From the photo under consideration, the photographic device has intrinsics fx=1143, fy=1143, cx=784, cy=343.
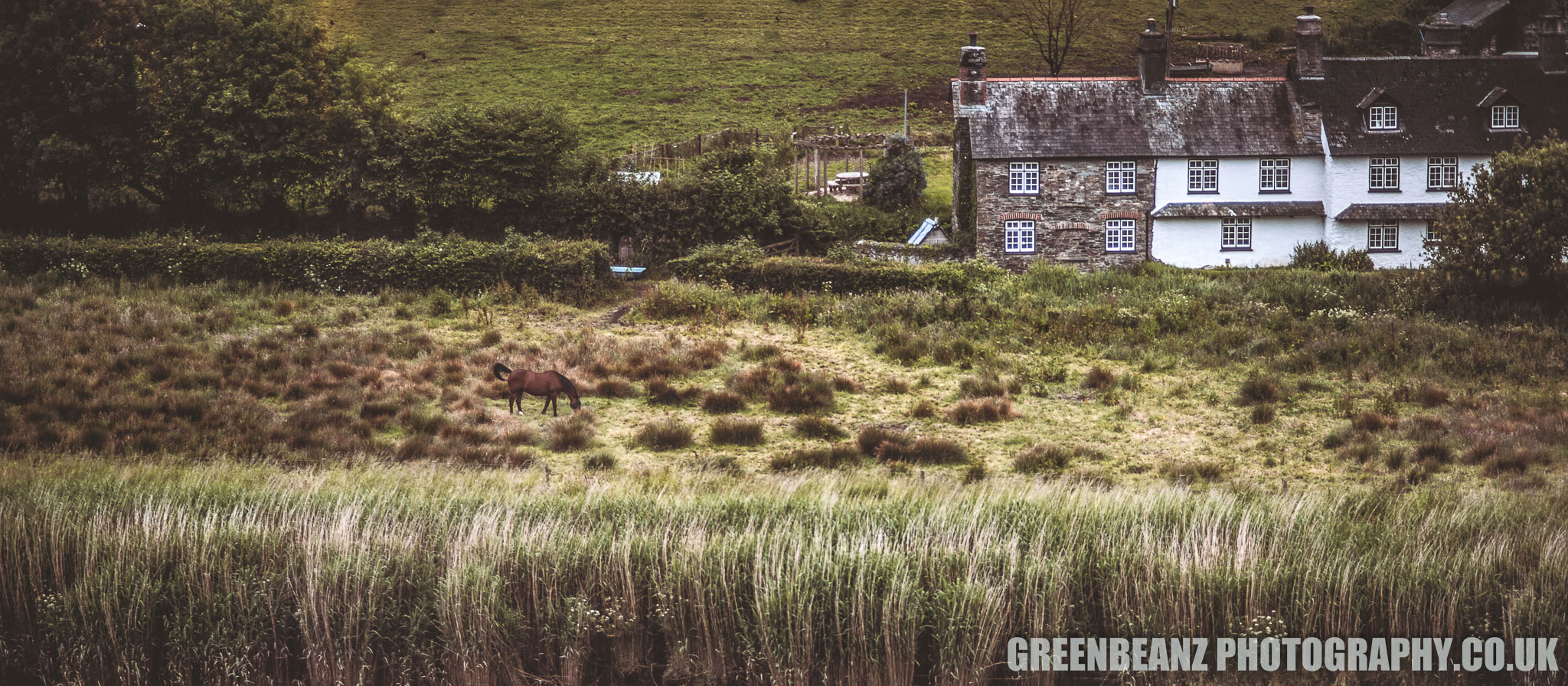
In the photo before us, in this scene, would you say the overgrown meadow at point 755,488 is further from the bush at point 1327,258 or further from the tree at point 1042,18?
the tree at point 1042,18

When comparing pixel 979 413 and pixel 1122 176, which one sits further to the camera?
pixel 1122 176

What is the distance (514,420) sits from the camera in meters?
16.8

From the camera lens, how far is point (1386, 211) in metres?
36.5

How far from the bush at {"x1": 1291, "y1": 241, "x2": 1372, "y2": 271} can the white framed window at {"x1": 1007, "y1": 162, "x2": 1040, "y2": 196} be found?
8263 millimetres


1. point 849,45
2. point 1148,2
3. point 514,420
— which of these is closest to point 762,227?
point 514,420

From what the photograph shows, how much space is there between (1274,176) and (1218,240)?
2.76 meters

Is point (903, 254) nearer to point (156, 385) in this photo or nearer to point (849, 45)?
point (156, 385)

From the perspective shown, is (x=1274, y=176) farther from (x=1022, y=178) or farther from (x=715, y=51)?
(x=715, y=51)

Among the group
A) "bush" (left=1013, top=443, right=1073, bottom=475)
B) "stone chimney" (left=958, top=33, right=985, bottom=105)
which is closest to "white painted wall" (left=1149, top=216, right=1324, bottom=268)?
"stone chimney" (left=958, top=33, right=985, bottom=105)

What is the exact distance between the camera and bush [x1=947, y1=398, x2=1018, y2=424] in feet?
56.4

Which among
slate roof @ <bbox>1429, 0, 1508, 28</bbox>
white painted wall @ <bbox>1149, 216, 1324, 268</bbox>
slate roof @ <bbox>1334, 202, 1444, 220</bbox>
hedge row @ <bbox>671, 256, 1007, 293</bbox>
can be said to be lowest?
hedge row @ <bbox>671, 256, 1007, 293</bbox>

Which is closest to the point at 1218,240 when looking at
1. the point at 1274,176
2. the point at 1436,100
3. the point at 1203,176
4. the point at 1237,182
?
the point at 1237,182

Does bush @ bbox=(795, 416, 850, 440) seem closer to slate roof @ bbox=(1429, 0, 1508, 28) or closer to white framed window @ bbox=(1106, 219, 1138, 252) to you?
white framed window @ bbox=(1106, 219, 1138, 252)

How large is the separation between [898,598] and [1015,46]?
6666cm
